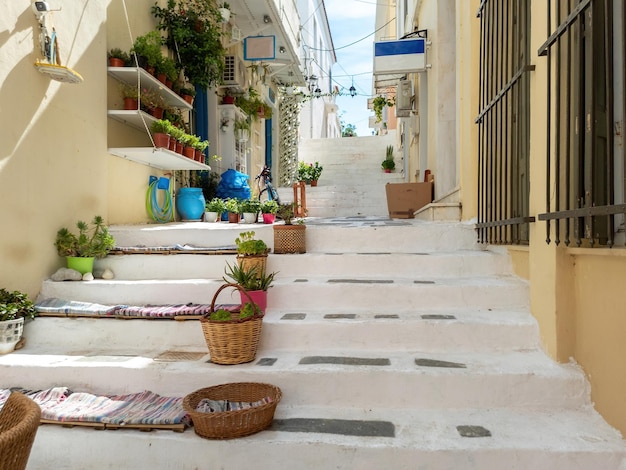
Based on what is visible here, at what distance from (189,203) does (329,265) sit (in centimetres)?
319

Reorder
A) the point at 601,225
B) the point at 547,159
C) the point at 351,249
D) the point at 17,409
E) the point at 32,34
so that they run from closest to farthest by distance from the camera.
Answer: the point at 17,409
the point at 601,225
the point at 547,159
the point at 32,34
the point at 351,249

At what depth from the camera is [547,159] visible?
2.52 meters

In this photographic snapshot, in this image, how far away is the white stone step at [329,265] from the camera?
367cm

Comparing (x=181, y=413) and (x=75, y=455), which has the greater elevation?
(x=181, y=413)

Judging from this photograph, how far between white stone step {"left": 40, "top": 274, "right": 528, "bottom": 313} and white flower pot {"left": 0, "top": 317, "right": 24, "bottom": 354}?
548 millimetres

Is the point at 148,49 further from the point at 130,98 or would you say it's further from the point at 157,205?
the point at 157,205

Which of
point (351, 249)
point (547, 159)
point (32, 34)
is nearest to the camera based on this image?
point (547, 159)

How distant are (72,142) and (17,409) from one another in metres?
3.05

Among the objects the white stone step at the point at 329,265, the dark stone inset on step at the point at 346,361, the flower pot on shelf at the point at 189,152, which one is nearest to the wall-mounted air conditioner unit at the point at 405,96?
the flower pot on shelf at the point at 189,152

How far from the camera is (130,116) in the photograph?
15.8ft

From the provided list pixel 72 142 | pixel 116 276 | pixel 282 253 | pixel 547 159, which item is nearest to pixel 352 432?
pixel 547 159

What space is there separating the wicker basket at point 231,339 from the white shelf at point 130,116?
2782 mm

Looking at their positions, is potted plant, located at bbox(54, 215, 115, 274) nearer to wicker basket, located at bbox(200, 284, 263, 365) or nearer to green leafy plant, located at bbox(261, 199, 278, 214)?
wicker basket, located at bbox(200, 284, 263, 365)

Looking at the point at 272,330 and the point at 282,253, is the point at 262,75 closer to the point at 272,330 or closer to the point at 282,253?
the point at 282,253
